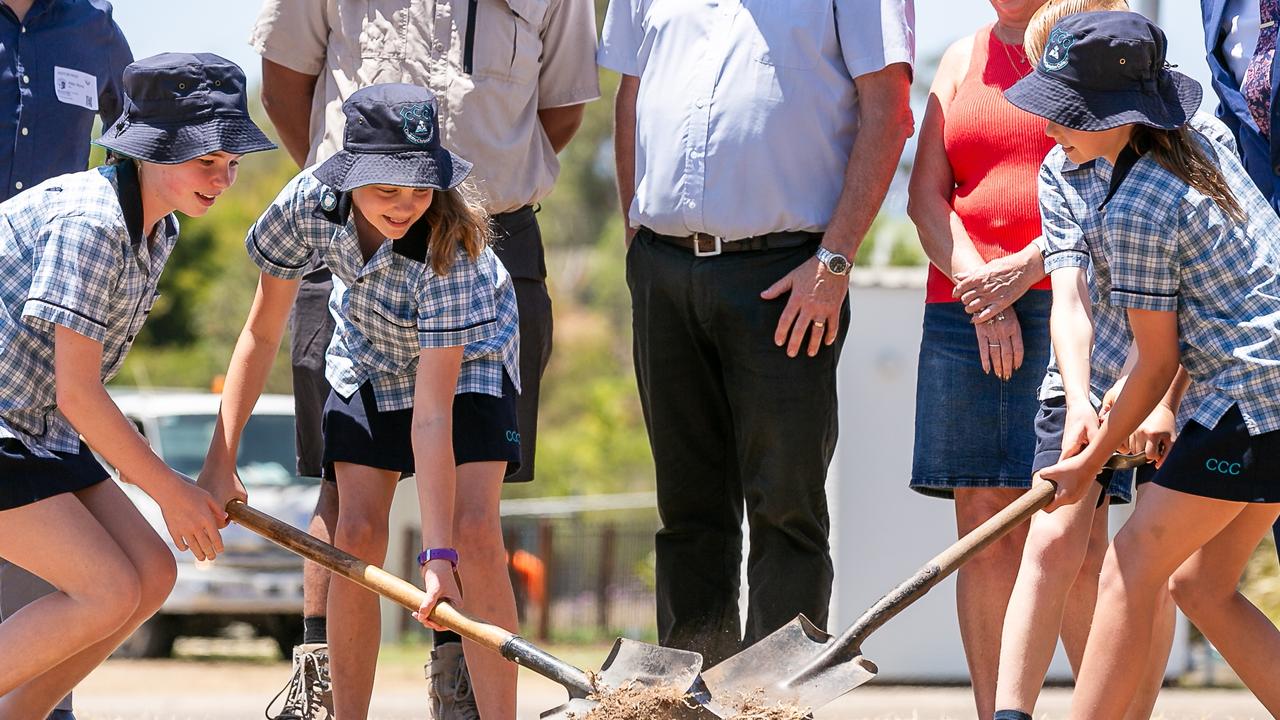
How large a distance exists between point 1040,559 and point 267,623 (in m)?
9.57

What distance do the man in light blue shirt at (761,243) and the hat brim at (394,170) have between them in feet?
2.61

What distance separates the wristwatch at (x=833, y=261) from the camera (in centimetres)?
447

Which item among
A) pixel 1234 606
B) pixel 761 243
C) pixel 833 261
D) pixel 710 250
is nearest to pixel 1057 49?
pixel 833 261

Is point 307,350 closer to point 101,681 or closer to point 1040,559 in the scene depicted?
point 1040,559

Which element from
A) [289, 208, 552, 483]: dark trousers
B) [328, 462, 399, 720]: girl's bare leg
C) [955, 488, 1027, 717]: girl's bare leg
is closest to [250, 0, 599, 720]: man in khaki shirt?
[289, 208, 552, 483]: dark trousers

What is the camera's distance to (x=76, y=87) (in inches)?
191

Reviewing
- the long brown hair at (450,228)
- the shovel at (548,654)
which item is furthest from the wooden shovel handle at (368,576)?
the long brown hair at (450,228)

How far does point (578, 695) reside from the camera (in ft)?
12.5

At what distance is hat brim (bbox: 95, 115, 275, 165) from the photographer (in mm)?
3898

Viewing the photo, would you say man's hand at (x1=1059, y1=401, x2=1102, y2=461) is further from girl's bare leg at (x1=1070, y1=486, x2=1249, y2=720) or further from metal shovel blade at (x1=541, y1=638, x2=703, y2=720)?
metal shovel blade at (x1=541, y1=638, x2=703, y2=720)

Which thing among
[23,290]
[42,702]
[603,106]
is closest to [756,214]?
[23,290]

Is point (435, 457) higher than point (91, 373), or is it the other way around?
point (91, 373)

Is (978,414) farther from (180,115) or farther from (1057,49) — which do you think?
(180,115)

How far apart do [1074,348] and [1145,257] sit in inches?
13.8
